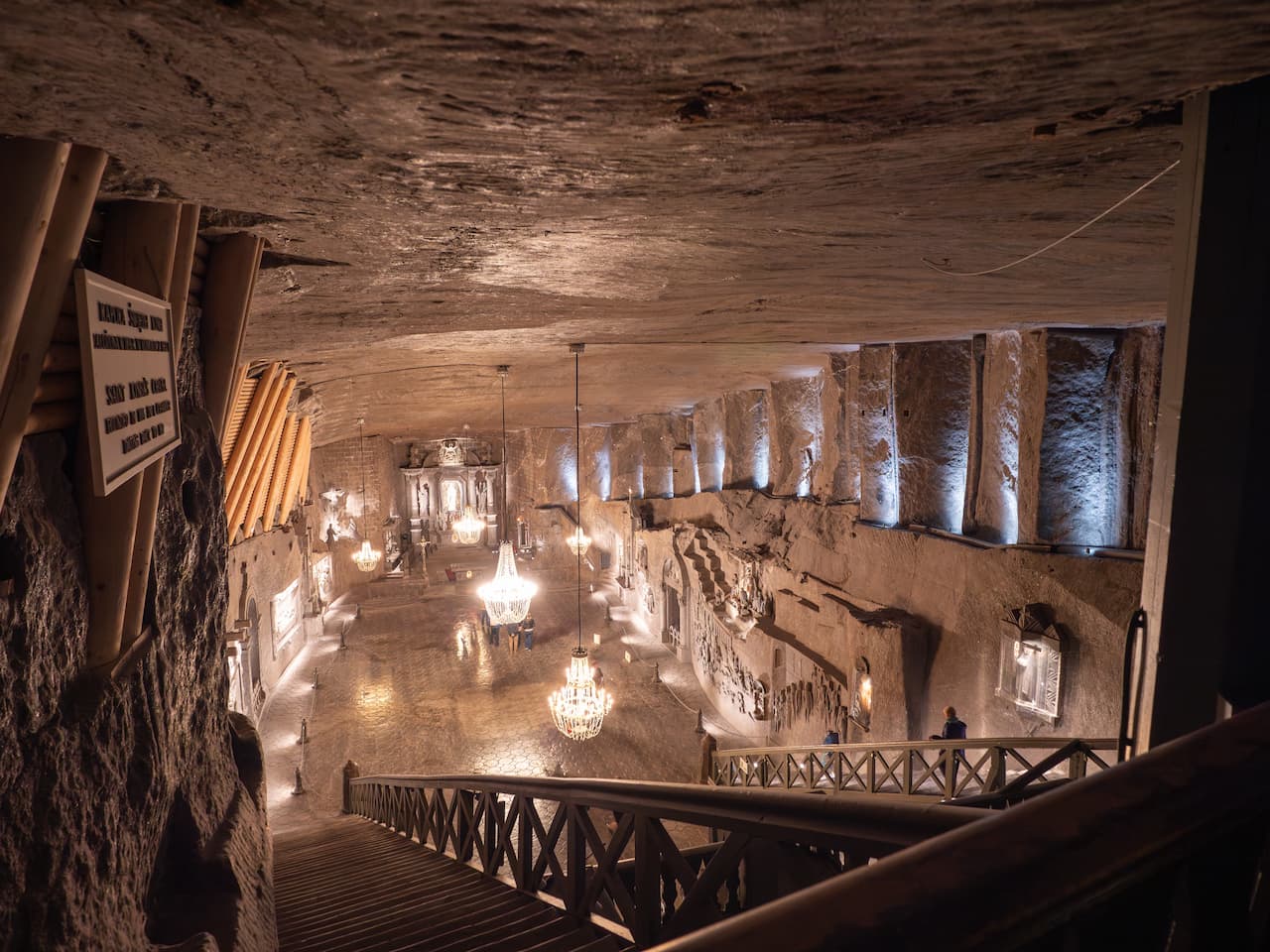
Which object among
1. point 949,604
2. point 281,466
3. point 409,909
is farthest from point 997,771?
point 281,466

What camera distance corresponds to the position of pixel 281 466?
11352 millimetres

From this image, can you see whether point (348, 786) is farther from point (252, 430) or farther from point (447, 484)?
point (447, 484)

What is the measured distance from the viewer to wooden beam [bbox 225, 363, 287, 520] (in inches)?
313

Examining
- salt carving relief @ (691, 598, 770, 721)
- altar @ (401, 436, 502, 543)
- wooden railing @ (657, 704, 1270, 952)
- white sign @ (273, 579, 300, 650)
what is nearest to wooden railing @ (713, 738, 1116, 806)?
wooden railing @ (657, 704, 1270, 952)

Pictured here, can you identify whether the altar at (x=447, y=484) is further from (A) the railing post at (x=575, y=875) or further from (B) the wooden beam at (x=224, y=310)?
(A) the railing post at (x=575, y=875)

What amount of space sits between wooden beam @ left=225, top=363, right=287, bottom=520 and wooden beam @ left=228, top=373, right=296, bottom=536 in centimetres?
4

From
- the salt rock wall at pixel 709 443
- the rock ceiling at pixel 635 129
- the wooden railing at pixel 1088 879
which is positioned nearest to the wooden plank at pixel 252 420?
the rock ceiling at pixel 635 129

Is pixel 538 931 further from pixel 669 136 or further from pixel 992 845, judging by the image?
pixel 669 136

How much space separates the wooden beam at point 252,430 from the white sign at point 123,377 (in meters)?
5.57

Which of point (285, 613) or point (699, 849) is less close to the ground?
point (699, 849)

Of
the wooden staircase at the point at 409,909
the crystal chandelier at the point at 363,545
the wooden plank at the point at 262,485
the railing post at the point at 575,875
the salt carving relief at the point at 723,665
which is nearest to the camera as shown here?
the railing post at the point at 575,875

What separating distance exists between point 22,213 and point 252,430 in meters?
6.87

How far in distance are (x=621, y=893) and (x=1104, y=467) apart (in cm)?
788

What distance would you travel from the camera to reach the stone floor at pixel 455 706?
468 inches
